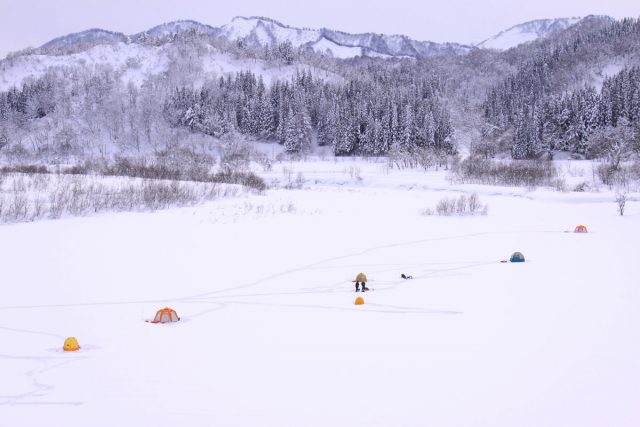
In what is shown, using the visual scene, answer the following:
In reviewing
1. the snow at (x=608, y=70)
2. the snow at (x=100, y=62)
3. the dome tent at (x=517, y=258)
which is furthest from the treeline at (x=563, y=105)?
the snow at (x=100, y=62)

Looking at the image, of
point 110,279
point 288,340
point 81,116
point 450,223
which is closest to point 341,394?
point 288,340

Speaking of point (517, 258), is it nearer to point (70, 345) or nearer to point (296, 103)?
point (70, 345)

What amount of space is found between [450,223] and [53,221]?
14.6m

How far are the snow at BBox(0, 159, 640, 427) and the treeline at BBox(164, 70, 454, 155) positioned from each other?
61.8 m

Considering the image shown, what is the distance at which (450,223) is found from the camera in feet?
59.0

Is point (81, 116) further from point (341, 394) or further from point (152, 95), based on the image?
point (341, 394)

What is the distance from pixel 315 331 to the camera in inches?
251

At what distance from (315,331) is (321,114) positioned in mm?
87092

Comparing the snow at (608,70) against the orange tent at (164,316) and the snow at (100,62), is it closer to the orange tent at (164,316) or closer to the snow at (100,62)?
the snow at (100,62)

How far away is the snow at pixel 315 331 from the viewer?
13.9 ft

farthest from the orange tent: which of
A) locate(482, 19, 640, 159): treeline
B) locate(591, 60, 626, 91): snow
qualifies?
locate(591, 60, 626, 91): snow

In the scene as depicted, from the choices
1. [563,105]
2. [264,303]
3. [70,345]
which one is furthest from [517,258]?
[563,105]

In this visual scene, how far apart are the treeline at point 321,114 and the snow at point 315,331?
203 ft

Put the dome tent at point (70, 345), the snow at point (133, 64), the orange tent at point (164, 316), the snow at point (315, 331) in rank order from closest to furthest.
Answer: the snow at point (315, 331), the dome tent at point (70, 345), the orange tent at point (164, 316), the snow at point (133, 64)
